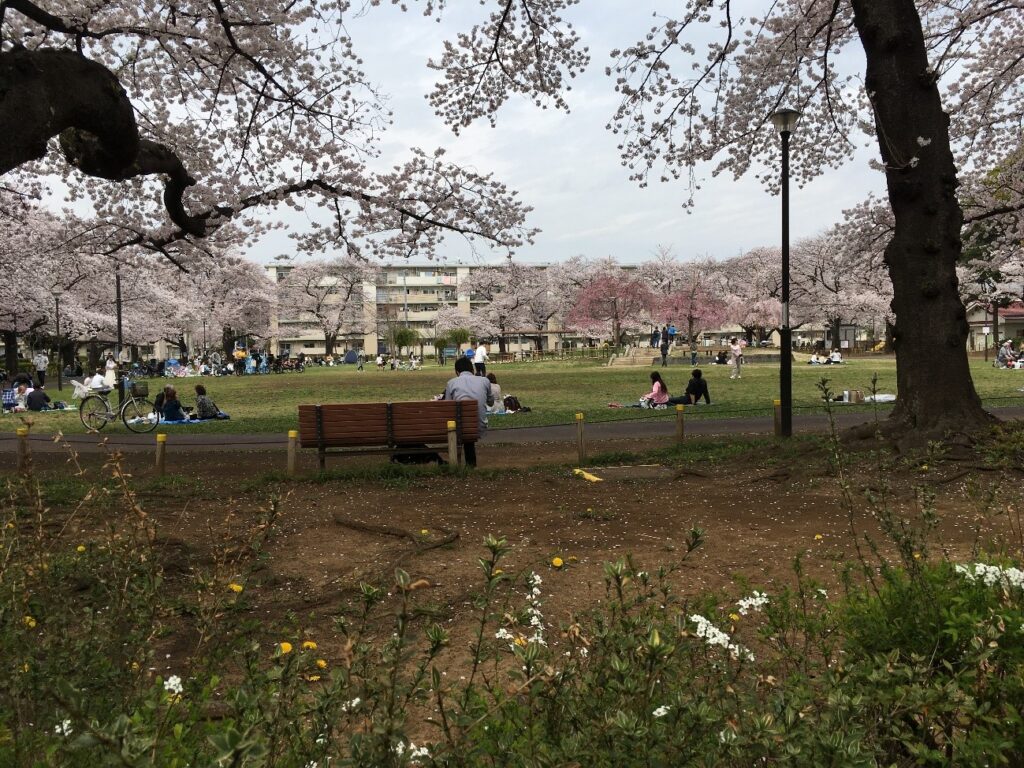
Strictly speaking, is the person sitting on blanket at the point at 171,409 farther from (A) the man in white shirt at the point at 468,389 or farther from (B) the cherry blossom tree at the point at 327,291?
(B) the cherry blossom tree at the point at 327,291

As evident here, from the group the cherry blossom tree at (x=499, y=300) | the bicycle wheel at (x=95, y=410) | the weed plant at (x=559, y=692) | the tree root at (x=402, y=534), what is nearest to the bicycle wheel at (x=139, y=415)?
the bicycle wheel at (x=95, y=410)

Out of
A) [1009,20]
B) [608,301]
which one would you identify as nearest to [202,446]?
[1009,20]

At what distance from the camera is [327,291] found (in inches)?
3054

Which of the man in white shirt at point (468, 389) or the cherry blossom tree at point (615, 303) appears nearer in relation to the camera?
the man in white shirt at point (468, 389)

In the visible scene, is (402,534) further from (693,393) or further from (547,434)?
(693,393)

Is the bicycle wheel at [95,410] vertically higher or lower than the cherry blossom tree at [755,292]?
lower

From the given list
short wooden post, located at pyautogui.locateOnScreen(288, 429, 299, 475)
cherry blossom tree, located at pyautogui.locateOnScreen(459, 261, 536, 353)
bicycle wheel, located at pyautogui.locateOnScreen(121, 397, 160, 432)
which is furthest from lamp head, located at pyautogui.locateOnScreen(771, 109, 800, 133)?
cherry blossom tree, located at pyautogui.locateOnScreen(459, 261, 536, 353)

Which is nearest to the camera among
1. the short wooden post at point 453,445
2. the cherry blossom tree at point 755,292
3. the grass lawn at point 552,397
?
Result: the short wooden post at point 453,445

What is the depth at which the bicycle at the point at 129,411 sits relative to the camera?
1630cm

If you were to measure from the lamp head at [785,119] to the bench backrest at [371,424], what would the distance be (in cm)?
673

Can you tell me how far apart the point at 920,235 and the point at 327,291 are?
7358 cm

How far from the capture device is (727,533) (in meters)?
5.72

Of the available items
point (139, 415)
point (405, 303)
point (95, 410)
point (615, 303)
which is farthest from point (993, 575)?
point (405, 303)

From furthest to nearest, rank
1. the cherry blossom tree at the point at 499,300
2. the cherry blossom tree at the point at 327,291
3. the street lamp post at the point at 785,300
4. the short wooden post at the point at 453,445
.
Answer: the cherry blossom tree at the point at 499,300, the cherry blossom tree at the point at 327,291, the street lamp post at the point at 785,300, the short wooden post at the point at 453,445
